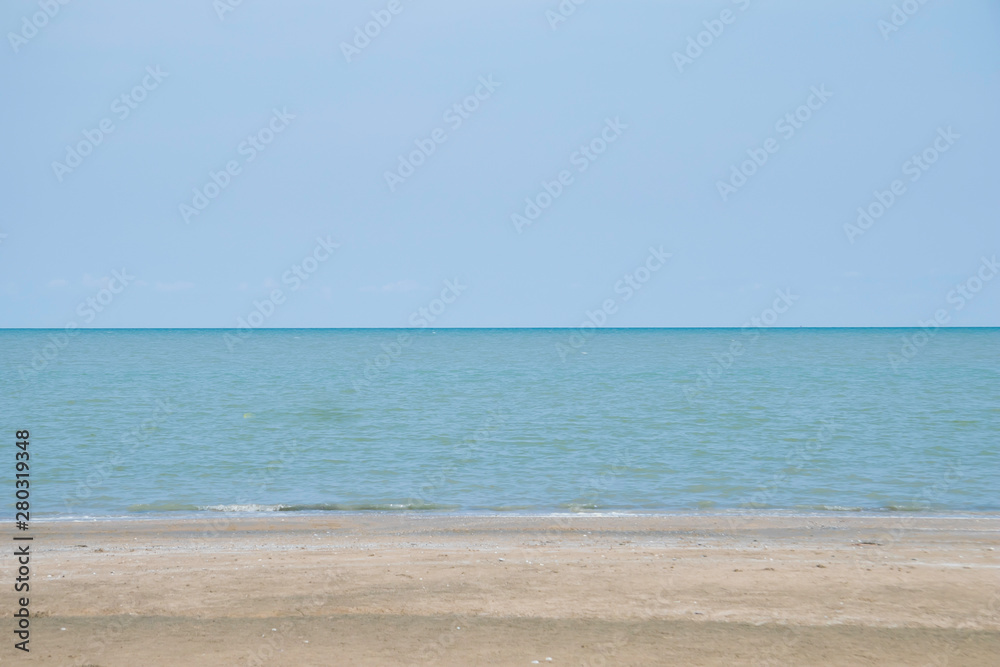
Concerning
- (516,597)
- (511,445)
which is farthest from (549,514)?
(511,445)

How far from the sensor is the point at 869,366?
58500 mm

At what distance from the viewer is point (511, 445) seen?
2227 cm

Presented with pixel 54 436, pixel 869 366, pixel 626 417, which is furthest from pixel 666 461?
pixel 869 366

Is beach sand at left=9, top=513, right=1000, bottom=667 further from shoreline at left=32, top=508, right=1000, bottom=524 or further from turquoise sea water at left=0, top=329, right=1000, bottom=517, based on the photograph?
turquoise sea water at left=0, top=329, right=1000, bottom=517

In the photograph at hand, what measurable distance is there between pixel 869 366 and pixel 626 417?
36654 millimetres

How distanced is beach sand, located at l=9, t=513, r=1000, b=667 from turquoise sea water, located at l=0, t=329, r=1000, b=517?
2.78m

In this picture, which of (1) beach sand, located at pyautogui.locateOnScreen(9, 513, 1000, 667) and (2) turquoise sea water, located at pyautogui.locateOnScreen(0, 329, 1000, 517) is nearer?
(1) beach sand, located at pyautogui.locateOnScreen(9, 513, 1000, 667)

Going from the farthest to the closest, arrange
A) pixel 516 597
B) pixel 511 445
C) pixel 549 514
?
1. pixel 511 445
2. pixel 549 514
3. pixel 516 597

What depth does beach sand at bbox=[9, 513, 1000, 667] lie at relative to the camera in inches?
283

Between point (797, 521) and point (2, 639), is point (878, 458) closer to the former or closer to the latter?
point (797, 521)

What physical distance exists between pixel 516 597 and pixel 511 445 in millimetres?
13542

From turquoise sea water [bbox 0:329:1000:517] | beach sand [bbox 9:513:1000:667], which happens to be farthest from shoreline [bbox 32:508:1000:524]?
beach sand [bbox 9:513:1000:667]

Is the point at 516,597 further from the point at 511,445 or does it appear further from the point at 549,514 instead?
the point at 511,445

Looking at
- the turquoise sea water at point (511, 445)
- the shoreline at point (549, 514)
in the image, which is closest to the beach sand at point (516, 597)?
the shoreline at point (549, 514)
